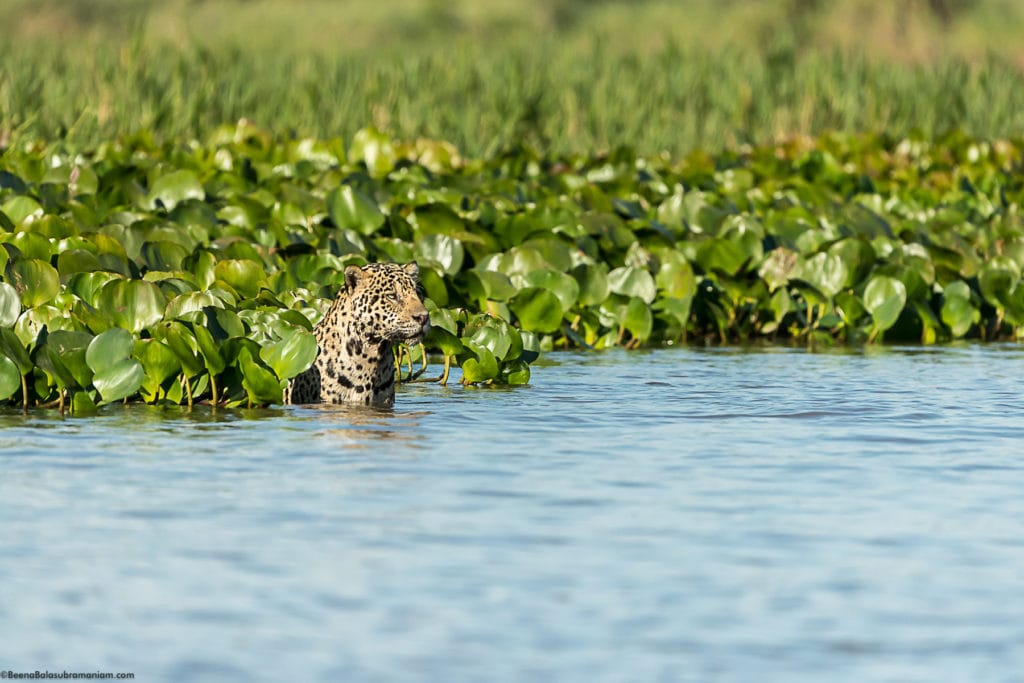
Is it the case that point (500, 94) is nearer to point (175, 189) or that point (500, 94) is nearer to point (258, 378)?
point (175, 189)

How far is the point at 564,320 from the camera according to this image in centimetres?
1210

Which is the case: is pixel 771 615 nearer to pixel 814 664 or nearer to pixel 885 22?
pixel 814 664

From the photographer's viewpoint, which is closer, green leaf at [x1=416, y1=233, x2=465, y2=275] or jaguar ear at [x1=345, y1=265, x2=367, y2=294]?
jaguar ear at [x1=345, y1=265, x2=367, y2=294]

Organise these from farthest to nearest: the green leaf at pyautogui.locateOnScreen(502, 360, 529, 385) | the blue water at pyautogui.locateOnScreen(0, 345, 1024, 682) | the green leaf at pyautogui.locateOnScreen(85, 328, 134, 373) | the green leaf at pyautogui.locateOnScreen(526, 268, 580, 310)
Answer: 1. the green leaf at pyautogui.locateOnScreen(526, 268, 580, 310)
2. the green leaf at pyautogui.locateOnScreen(502, 360, 529, 385)
3. the green leaf at pyautogui.locateOnScreen(85, 328, 134, 373)
4. the blue water at pyautogui.locateOnScreen(0, 345, 1024, 682)

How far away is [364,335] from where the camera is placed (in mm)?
9047

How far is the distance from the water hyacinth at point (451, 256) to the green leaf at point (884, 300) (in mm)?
11

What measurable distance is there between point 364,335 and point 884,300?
4.84 m

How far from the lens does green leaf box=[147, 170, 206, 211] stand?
13.3 m

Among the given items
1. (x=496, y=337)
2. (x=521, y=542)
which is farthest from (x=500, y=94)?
(x=521, y=542)

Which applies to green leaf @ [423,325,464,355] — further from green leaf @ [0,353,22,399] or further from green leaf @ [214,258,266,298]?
green leaf @ [0,353,22,399]

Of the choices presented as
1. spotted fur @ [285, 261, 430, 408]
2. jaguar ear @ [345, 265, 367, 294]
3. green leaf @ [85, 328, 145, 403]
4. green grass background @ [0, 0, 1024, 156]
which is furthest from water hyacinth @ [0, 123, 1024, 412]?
green grass background @ [0, 0, 1024, 156]

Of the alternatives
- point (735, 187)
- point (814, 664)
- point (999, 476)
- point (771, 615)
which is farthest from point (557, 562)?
point (735, 187)

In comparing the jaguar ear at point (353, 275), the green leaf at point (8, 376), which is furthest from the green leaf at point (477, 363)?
the green leaf at point (8, 376)

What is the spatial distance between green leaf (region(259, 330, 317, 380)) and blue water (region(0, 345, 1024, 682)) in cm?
22
